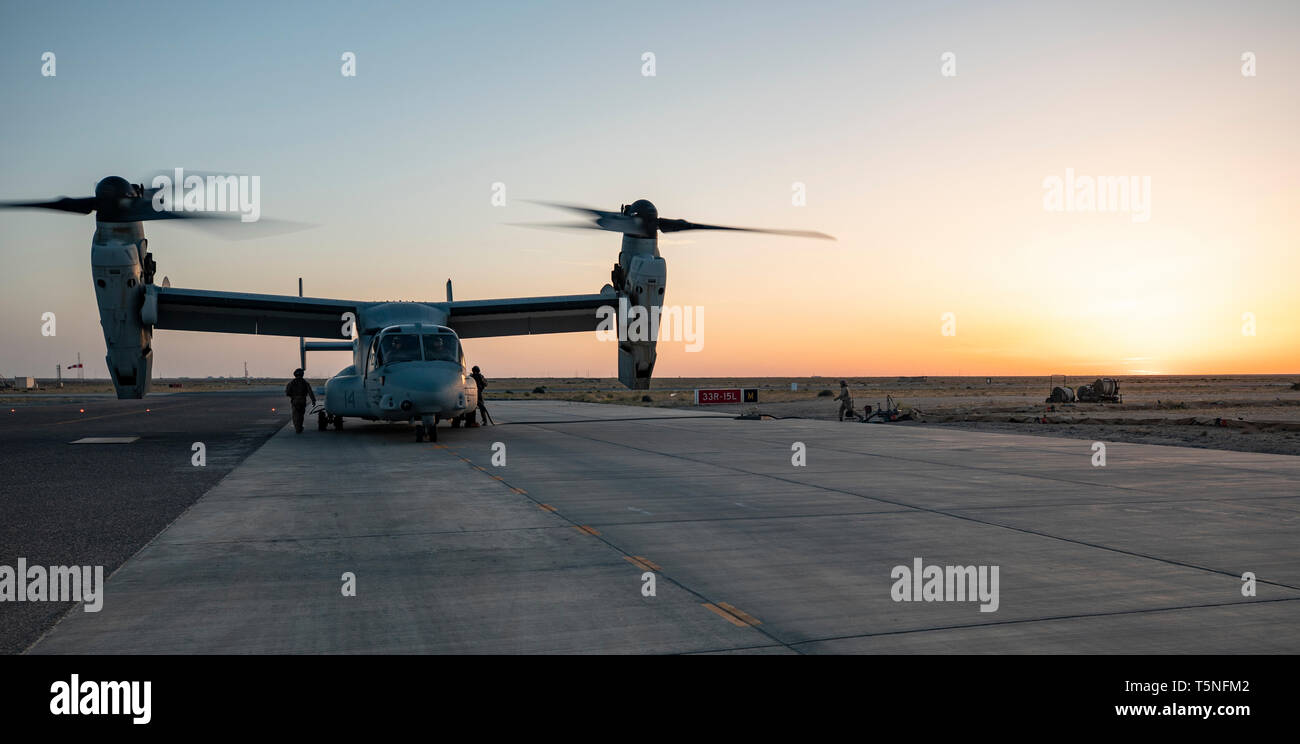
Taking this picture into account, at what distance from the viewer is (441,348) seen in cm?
2172

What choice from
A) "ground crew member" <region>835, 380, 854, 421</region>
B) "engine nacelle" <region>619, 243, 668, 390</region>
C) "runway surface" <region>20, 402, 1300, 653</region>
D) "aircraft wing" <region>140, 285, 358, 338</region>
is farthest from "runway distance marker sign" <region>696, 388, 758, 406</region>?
"runway surface" <region>20, 402, 1300, 653</region>

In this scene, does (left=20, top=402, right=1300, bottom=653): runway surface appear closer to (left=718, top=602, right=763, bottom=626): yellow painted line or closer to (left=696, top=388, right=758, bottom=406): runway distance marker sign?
(left=718, top=602, right=763, bottom=626): yellow painted line

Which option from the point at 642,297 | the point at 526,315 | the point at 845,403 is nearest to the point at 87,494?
the point at 642,297

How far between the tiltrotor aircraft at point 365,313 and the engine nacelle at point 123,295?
0.03m

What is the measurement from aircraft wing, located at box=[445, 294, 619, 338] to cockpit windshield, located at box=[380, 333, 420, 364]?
16.0 feet

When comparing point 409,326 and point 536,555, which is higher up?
point 409,326

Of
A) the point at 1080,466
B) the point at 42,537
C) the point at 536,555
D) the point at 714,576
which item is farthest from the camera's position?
the point at 1080,466

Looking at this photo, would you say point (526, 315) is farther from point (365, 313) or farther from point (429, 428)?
point (429, 428)

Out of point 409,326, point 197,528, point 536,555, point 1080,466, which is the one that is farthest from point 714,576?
point 409,326

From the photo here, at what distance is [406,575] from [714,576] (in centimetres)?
244

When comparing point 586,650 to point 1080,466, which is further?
point 1080,466
